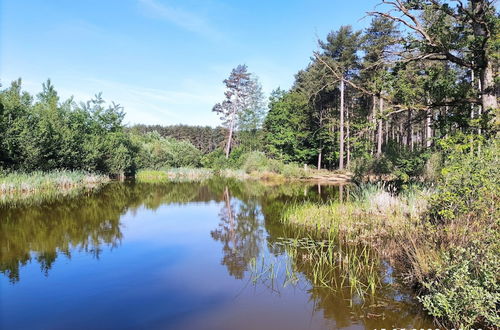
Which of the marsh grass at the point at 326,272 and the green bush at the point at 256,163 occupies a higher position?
the green bush at the point at 256,163

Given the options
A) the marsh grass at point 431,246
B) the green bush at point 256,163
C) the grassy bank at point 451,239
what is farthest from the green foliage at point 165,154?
the grassy bank at point 451,239

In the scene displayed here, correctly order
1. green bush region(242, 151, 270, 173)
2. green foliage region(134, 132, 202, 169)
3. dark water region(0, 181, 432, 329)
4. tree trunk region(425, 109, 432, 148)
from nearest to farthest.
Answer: dark water region(0, 181, 432, 329)
tree trunk region(425, 109, 432, 148)
green bush region(242, 151, 270, 173)
green foliage region(134, 132, 202, 169)

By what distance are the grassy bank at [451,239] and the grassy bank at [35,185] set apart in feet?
49.6

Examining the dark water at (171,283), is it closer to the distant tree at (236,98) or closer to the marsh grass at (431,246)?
the marsh grass at (431,246)

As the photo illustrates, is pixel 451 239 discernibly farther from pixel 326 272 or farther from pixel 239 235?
pixel 239 235

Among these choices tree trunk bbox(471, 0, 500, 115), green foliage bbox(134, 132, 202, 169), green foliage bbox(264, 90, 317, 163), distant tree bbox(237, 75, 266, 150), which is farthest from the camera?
distant tree bbox(237, 75, 266, 150)

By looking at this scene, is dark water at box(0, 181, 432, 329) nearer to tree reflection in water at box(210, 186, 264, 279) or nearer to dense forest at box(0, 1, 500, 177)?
tree reflection in water at box(210, 186, 264, 279)

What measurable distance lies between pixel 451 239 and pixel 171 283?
4.65 meters

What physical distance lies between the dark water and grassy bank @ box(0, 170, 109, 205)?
7.04 meters

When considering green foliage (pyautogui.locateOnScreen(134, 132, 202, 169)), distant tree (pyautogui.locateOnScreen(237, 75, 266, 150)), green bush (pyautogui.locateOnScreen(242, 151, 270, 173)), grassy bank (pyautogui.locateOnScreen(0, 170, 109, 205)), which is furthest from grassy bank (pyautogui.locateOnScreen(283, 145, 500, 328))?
distant tree (pyautogui.locateOnScreen(237, 75, 266, 150))

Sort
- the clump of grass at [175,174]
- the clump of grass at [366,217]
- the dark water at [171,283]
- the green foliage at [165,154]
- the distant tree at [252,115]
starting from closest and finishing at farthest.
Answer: the dark water at [171,283] → the clump of grass at [366,217] → the clump of grass at [175,174] → the green foliage at [165,154] → the distant tree at [252,115]

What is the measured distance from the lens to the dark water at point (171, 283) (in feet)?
14.8

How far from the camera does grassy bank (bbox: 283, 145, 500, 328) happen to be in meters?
3.76

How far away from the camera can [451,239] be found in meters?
5.33
